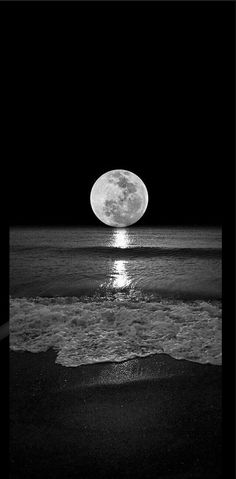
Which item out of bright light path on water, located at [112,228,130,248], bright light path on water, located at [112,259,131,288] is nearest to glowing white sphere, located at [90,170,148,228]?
bright light path on water, located at [112,228,130,248]

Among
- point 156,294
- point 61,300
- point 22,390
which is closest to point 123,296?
point 156,294

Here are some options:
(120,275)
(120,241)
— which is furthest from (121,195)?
(120,275)

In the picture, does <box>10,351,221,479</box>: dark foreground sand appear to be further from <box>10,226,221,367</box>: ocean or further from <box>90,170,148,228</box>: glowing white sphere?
<box>90,170,148,228</box>: glowing white sphere

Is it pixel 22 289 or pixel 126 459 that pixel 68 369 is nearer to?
pixel 126 459

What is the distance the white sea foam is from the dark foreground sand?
13.0 inches

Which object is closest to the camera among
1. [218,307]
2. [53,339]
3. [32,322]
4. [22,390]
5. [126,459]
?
[126,459]

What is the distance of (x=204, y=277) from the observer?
897 cm

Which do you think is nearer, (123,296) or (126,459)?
(126,459)

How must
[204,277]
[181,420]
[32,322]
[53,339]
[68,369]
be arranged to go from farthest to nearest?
[204,277] → [32,322] → [53,339] → [68,369] → [181,420]

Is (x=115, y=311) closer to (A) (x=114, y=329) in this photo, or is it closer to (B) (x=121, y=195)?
(A) (x=114, y=329)

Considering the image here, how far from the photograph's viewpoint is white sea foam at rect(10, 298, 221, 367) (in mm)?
4102

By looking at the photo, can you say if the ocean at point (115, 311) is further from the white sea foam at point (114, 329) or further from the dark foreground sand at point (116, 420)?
the dark foreground sand at point (116, 420)

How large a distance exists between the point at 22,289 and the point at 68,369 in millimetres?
4053

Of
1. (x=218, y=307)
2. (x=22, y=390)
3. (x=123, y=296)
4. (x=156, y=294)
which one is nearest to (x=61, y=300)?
(x=123, y=296)
